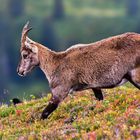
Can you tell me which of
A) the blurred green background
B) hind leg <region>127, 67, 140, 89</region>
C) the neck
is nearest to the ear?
the neck

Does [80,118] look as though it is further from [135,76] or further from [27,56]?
[27,56]

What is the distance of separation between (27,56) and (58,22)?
476ft

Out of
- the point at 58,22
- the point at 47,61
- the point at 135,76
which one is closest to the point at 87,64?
the point at 47,61

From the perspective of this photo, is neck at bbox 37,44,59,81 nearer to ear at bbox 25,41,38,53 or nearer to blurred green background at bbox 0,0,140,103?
ear at bbox 25,41,38,53

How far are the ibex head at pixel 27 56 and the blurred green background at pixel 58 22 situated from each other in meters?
113

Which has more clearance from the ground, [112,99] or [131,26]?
A: [112,99]

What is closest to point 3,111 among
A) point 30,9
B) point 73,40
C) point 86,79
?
point 86,79

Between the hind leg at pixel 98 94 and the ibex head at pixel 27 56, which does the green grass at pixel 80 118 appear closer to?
the hind leg at pixel 98 94

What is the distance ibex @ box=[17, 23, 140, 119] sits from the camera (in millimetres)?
17641

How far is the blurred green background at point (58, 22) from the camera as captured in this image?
143000 millimetres

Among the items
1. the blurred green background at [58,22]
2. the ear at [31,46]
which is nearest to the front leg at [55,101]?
the ear at [31,46]

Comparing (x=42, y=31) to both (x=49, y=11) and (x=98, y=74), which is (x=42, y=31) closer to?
(x=49, y=11)

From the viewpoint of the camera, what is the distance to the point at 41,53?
745 inches

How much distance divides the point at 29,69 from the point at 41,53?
51 centimetres
